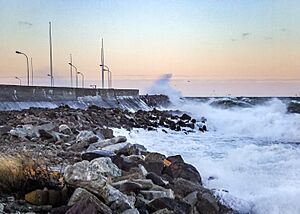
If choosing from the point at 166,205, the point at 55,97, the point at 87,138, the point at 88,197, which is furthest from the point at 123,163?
the point at 55,97

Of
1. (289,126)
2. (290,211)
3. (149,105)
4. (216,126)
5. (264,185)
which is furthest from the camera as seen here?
(149,105)

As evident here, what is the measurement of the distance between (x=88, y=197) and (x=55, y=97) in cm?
2275

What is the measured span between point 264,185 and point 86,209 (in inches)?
198

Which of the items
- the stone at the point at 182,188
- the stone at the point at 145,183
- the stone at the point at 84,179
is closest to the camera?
the stone at the point at 84,179

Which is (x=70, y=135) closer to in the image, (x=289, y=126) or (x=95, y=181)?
(x=95, y=181)

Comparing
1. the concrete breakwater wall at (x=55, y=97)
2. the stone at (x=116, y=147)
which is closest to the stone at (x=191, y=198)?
the stone at (x=116, y=147)

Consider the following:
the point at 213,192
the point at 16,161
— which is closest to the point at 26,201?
the point at 16,161

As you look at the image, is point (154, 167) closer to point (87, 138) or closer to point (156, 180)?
point (156, 180)

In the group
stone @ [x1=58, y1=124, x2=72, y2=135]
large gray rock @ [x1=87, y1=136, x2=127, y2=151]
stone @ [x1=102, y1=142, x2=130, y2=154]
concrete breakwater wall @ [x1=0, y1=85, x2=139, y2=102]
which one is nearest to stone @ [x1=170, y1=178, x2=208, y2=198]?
stone @ [x1=102, y1=142, x2=130, y2=154]

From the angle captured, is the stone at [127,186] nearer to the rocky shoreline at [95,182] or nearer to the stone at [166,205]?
the rocky shoreline at [95,182]

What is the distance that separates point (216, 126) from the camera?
30.7 metres

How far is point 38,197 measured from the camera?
17.3 ft

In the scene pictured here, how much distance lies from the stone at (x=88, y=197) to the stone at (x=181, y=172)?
10.6 feet

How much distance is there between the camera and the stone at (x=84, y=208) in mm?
4656
